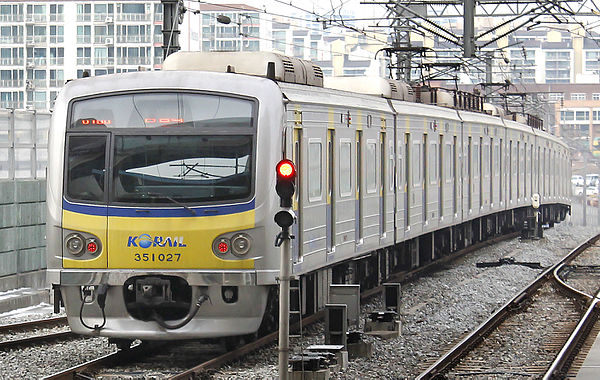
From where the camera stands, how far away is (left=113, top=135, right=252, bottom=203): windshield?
11102 mm

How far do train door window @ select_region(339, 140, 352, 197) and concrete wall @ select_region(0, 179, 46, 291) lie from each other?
17.8 ft

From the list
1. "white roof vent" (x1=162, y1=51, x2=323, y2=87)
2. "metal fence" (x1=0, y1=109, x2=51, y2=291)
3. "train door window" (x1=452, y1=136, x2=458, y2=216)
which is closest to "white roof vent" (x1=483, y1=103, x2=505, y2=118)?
"train door window" (x1=452, y1=136, x2=458, y2=216)

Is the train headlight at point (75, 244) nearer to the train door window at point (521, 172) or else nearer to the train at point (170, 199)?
the train at point (170, 199)

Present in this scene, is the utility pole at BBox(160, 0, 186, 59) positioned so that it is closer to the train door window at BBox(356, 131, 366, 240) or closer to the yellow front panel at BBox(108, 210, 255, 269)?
the train door window at BBox(356, 131, 366, 240)

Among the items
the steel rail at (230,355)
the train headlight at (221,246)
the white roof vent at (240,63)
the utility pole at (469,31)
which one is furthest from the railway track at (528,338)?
the utility pole at (469,31)

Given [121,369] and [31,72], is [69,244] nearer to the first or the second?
[121,369]

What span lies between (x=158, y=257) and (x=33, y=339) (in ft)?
7.43

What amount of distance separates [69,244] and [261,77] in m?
2.30

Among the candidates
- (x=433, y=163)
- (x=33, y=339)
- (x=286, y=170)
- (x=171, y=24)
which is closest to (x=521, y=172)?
(x=433, y=163)

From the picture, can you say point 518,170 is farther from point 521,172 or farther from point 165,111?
point 165,111

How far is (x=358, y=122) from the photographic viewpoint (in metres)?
15.0

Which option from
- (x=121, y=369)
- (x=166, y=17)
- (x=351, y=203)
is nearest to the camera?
(x=121, y=369)

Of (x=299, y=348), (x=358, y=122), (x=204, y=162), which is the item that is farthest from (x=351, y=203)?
(x=204, y=162)

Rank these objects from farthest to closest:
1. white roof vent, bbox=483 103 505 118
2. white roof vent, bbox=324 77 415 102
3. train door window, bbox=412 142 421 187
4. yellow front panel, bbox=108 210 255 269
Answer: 1. white roof vent, bbox=483 103 505 118
2. train door window, bbox=412 142 421 187
3. white roof vent, bbox=324 77 415 102
4. yellow front panel, bbox=108 210 255 269
